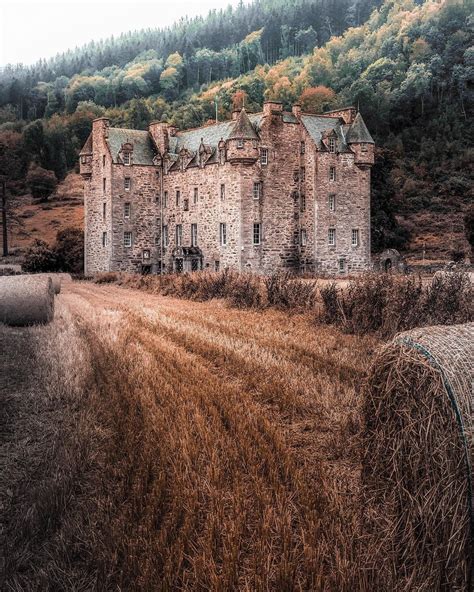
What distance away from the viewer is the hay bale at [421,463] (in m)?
4.67

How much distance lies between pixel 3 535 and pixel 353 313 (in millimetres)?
11323

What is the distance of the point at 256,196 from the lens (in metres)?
47.2

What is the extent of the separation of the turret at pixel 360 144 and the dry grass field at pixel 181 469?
3862 cm

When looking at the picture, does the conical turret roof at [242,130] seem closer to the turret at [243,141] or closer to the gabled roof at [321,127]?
the turret at [243,141]

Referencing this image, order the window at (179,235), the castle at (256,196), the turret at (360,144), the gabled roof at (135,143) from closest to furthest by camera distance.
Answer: the castle at (256,196) → the turret at (360,144) → the window at (179,235) → the gabled roof at (135,143)

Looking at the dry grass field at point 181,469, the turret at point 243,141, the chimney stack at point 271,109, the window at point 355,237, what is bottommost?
the dry grass field at point 181,469

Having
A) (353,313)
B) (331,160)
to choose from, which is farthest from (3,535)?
(331,160)

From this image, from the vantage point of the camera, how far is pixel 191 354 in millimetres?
12688

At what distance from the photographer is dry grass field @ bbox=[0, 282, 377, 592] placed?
197 inches

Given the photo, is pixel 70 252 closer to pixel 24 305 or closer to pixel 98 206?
pixel 98 206

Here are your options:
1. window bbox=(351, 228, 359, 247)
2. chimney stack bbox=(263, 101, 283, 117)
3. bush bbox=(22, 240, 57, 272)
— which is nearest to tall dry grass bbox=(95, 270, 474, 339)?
window bbox=(351, 228, 359, 247)

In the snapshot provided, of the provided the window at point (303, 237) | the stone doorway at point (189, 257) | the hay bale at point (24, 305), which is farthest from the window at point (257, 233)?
the hay bale at point (24, 305)

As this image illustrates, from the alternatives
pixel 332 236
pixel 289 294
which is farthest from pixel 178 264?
pixel 289 294

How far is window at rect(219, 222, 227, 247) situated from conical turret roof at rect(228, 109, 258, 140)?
6310mm
